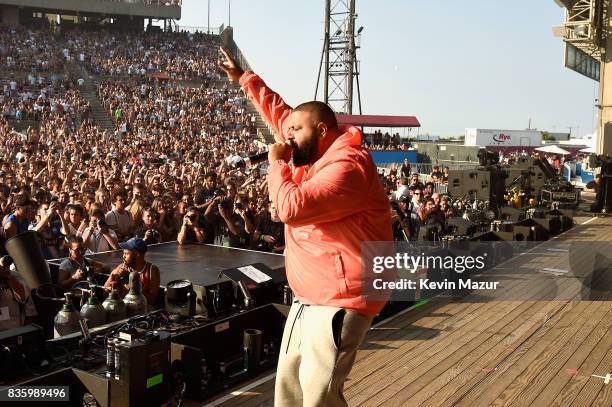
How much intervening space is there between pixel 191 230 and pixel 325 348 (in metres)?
5.87

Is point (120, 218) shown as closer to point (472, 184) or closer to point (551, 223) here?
point (551, 223)

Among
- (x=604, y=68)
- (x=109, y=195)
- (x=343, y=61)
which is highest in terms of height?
(x=343, y=61)

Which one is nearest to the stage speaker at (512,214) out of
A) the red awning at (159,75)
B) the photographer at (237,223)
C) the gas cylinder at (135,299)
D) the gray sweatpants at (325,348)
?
the photographer at (237,223)

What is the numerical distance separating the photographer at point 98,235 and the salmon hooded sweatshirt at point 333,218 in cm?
509

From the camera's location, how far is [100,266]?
6.19 metres

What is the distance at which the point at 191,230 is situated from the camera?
27.4 ft

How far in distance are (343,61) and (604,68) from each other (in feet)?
53.4

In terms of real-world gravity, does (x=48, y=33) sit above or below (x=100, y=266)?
above

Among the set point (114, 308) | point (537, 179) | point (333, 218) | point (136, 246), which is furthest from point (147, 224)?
point (537, 179)

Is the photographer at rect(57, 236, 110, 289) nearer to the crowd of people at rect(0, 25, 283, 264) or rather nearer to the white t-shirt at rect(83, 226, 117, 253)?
the crowd of people at rect(0, 25, 283, 264)

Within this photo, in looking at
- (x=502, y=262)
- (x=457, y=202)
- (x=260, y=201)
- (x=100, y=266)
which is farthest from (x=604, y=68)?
(x=100, y=266)

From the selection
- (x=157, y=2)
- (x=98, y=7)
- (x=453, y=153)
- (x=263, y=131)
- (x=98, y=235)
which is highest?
(x=157, y=2)

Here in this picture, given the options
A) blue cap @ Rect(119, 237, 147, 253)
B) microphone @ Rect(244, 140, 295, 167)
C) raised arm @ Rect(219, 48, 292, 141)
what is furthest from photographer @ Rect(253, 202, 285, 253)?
microphone @ Rect(244, 140, 295, 167)

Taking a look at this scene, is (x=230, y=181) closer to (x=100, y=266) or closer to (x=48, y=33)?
(x=100, y=266)
